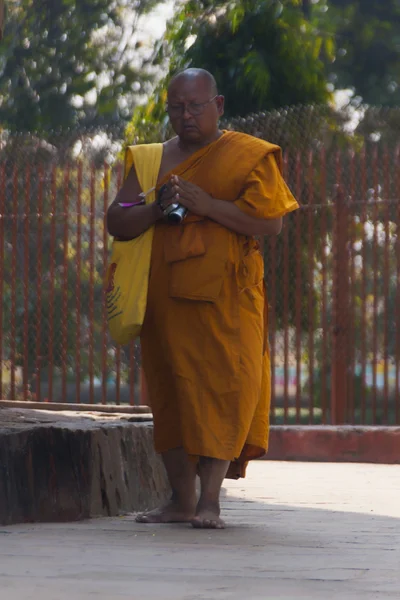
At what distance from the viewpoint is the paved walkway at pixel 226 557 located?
117 inches

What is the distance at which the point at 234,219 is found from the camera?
14.3ft

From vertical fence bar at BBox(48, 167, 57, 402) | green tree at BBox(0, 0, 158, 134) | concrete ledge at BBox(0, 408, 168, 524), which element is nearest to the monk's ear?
concrete ledge at BBox(0, 408, 168, 524)

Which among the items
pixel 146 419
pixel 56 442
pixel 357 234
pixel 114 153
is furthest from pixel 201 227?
pixel 114 153

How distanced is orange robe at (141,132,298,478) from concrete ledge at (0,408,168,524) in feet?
1.58

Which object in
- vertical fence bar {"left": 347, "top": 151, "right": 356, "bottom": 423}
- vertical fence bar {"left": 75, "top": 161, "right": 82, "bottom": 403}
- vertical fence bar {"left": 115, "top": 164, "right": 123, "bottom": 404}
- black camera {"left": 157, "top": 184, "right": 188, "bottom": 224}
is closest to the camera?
black camera {"left": 157, "top": 184, "right": 188, "bottom": 224}

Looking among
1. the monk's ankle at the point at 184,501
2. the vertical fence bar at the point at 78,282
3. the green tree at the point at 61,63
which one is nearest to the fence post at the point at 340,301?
the vertical fence bar at the point at 78,282

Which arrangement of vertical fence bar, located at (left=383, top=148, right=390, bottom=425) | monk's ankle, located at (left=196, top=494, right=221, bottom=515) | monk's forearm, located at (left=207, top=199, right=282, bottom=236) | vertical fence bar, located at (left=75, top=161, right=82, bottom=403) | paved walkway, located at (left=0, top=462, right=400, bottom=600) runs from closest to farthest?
paved walkway, located at (left=0, top=462, right=400, bottom=600)
monk's forearm, located at (left=207, top=199, right=282, bottom=236)
monk's ankle, located at (left=196, top=494, right=221, bottom=515)
vertical fence bar, located at (left=383, top=148, right=390, bottom=425)
vertical fence bar, located at (left=75, top=161, right=82, bottom=403)

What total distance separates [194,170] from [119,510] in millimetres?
1443

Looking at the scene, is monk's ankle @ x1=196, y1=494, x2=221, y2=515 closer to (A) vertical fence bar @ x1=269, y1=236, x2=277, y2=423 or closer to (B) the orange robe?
(B) the orange robe

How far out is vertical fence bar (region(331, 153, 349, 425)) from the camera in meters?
8.65

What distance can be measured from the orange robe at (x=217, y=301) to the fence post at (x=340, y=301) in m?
4.18

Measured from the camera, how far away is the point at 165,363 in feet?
14.9

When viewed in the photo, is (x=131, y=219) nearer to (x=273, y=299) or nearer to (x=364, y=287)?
(x=364, y=287)

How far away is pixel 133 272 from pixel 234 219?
1.34ft
